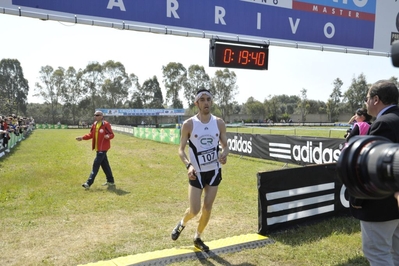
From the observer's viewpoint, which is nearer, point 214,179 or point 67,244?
point 214,179

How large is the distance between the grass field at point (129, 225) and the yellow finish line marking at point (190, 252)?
15 cm

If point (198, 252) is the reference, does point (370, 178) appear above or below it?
above

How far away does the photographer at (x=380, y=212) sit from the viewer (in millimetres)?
2551

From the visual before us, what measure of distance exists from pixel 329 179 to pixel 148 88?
284 feet

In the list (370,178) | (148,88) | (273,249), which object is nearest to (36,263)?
(273,249)

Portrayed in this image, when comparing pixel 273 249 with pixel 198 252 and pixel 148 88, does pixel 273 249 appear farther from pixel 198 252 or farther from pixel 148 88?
pixel 148 88

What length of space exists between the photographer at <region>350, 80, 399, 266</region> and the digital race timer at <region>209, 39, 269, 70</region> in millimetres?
5033

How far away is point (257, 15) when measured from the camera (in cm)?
821

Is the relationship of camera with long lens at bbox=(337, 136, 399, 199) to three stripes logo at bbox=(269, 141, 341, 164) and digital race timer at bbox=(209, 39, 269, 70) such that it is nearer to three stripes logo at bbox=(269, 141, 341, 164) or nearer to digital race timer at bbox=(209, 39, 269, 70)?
digital race timer at bbox=(209, 39, 269, 70)

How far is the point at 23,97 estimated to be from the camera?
92.9 m

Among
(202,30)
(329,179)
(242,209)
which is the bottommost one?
(242,209)

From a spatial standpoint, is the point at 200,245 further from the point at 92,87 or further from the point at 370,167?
the point at 92,87

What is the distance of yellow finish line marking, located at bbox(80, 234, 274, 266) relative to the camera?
402cm

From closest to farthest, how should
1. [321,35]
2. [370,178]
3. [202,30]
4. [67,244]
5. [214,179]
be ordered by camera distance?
1. [370,178]
2. [214,179]
3. [67,244]
4. [202,30]
5. [321,35]
